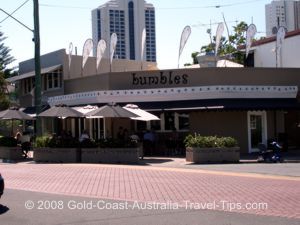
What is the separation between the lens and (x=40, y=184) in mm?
14430

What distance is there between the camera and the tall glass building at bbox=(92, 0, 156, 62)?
4344cm

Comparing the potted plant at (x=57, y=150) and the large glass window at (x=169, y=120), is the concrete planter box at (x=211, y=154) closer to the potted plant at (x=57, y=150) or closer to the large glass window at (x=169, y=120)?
the potted plant at (x=57, y=150)

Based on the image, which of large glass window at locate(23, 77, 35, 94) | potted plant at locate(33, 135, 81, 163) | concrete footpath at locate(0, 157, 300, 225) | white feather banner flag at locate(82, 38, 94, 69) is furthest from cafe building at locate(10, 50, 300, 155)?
large glass window at locate(23, 77, 35, 94)

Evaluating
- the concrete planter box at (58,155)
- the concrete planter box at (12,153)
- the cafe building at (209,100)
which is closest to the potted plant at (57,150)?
the concrete planter box at (58,155)

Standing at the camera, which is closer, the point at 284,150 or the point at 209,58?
the point at 284,150

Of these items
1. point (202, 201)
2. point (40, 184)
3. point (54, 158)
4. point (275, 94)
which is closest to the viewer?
point (202, 201)

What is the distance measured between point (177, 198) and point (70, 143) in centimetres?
1228

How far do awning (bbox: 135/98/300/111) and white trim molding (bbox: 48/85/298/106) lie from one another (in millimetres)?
288

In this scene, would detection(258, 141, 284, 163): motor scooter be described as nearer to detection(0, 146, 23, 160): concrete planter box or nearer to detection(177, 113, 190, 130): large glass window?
detection(177, 113, 190, 130): large glass window

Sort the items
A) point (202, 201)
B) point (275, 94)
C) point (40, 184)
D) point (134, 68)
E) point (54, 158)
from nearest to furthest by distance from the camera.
Result: 1. point (202, 201)
2. point (40, 184)
3. point (54, 158)
4. point (275, 94)
5. point (134, 68)

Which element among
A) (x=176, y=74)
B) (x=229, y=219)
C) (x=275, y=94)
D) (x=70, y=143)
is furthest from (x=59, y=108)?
(x=229, y=219)

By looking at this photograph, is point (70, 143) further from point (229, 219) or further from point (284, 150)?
point (229, 219)

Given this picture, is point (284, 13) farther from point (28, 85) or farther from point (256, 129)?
point (256, 129)

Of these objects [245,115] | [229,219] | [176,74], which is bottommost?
[229,219]
